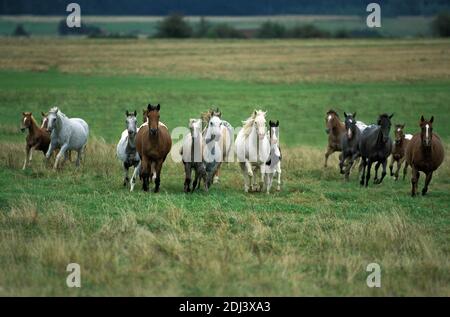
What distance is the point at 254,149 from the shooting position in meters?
18.7

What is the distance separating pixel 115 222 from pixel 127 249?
176 centimetres

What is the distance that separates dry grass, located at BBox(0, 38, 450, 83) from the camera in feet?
190

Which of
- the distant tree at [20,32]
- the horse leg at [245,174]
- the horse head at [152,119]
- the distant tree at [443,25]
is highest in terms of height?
the distant tree at [443,25]

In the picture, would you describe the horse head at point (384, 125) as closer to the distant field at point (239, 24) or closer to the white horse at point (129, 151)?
the white horse at point (129, 151)

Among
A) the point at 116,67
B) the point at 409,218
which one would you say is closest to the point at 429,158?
the point at 409,218

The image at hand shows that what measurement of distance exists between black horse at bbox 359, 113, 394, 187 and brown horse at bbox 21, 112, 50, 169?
27.0ft

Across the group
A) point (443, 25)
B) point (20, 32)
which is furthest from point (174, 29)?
point (443, 25)

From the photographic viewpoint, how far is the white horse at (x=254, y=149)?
18547 mm

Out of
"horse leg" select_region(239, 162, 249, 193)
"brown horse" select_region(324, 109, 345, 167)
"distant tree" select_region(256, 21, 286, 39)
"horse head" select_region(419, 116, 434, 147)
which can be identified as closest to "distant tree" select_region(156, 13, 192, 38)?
"distant tree" select_region(256, 21, 286, 39)

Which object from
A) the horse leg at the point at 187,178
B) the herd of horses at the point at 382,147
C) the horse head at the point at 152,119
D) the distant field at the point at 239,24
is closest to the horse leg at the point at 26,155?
the horse head at the point at 152,119

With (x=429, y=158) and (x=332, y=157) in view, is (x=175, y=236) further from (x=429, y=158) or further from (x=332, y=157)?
(x=332, y=157)

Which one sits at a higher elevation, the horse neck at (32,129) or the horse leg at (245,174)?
the horse neck at (32,129)

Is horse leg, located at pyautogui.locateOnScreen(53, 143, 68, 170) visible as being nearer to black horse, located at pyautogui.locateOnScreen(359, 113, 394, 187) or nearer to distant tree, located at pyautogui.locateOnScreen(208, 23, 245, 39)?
black horse, located at pyautogui.locateOnScreen(359, 113, 394, 187)

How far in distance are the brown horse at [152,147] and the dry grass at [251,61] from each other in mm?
37711
